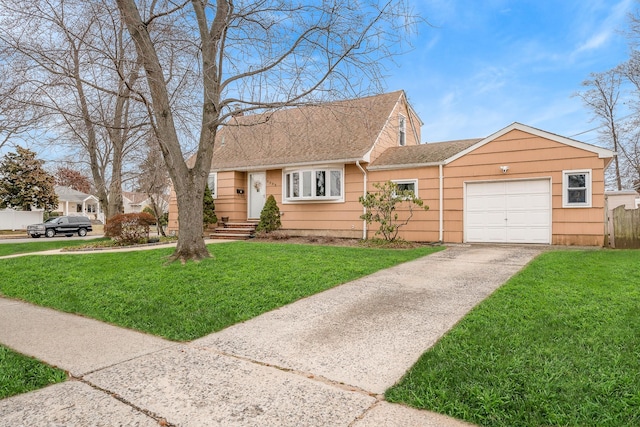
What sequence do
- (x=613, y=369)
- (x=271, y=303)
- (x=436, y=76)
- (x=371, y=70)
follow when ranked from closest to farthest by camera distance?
(x=613, y=369) < (x=271, y=303) < (x=371, y=70) < (x=436, y=76)

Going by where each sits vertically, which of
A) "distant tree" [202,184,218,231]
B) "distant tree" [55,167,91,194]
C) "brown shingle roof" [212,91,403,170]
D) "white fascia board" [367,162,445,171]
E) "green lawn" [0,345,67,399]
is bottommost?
"green lawn" [0,345,67,399]

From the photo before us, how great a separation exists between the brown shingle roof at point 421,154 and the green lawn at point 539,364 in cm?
771

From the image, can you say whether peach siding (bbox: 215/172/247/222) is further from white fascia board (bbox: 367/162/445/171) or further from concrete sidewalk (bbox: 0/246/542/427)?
concrete sidewalk (bbox: 0/246/542/427)

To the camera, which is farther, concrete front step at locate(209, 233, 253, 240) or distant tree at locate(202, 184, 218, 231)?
distant tree at locate(202, 184, 218, 231)

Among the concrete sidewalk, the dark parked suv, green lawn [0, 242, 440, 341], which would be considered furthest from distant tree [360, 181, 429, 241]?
the dark parked suv

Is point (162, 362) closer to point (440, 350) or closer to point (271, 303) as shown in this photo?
point (271, 303)

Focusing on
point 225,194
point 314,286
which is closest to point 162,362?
point 314,286

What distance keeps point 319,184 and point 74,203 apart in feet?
132

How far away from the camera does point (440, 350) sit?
322cm

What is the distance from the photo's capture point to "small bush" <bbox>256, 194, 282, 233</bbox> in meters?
14.0

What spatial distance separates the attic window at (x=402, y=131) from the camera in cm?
1534

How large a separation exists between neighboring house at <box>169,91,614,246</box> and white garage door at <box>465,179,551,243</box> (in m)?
0.03

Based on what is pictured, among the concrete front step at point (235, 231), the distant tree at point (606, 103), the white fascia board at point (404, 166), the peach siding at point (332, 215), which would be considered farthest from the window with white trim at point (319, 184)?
the distant tree at point (606, 103)

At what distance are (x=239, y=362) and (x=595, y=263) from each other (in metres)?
7.39
